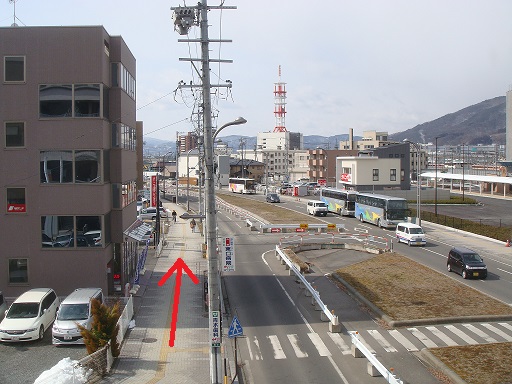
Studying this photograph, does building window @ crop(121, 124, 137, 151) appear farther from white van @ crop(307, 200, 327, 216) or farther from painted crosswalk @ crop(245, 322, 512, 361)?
white van @ crop(307, 200, 327, 216)

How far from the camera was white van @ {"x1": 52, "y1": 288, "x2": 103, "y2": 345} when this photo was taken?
58.5 feet

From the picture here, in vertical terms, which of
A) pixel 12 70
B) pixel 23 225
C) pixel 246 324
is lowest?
pixel 246 324

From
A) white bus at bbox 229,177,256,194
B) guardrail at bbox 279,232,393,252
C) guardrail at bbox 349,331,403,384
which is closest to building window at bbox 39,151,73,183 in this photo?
guardrail at bbox 349,331,403,384

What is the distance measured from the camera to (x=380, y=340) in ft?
61.0

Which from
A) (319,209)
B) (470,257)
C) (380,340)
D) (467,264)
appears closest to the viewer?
(380,340)

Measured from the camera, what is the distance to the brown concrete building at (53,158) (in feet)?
72.0

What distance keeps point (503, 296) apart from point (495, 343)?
26.5 feet

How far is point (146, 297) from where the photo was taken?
2462 cm

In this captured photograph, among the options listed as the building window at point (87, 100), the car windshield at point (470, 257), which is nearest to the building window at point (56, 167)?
the building window at point (87, 100)

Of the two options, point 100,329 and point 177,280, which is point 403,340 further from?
point 177,280

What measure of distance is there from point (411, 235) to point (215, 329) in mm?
28234

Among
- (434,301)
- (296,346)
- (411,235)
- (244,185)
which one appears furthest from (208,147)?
(244,185)

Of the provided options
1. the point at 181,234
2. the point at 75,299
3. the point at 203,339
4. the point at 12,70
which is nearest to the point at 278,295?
the point at 203,339

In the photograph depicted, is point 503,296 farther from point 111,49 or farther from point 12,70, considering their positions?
point 12,70
